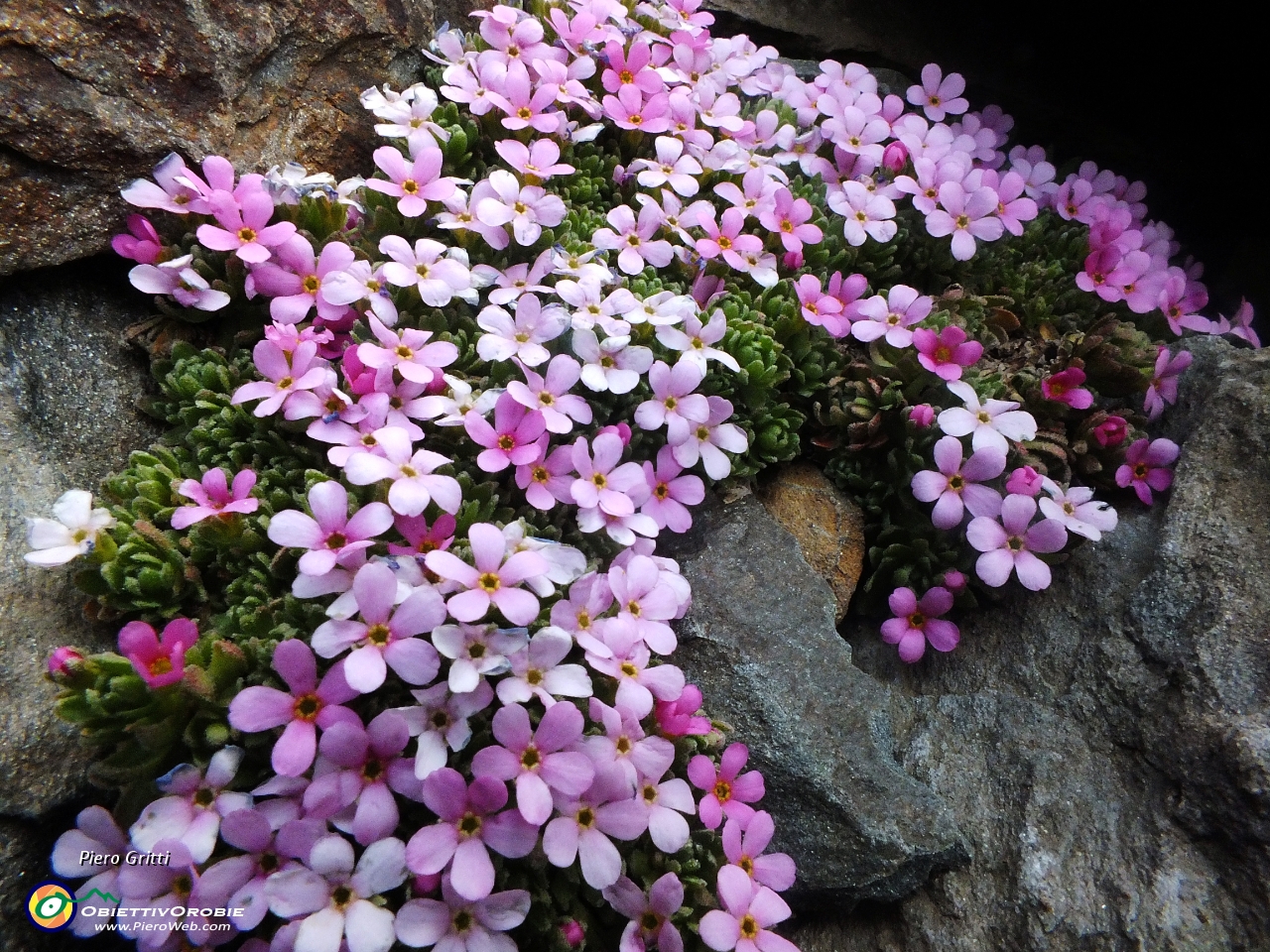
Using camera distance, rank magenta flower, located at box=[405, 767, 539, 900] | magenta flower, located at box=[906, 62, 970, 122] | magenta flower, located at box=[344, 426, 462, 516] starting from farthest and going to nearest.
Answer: magenta flower, located at box=[906, 62, 970, 122] → magenta flower, located at box=[344, 426, 462, 516] → magenta flower, located at box=[405, 767, 539, 900]

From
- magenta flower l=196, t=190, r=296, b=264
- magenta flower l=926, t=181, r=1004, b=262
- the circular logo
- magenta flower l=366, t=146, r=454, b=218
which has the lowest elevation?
the circular logo

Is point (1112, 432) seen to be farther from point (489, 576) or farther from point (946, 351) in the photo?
point (489, 576)

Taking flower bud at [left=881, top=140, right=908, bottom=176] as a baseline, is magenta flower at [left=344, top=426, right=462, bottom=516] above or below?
below

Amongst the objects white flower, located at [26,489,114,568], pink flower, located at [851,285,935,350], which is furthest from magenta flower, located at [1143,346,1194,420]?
white flower, located at [26,489,114,568]

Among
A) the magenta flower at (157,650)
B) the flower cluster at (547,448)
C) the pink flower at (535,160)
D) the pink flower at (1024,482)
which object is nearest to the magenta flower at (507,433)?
the flower cluster at (547,448)

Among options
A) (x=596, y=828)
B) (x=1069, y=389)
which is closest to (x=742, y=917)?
(x=596, y=828)

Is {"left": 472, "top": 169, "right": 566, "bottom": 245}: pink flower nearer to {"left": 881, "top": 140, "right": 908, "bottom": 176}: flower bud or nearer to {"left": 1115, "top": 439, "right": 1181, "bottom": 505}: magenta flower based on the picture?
{"left": 881, "top": 140, "right": 908, "bottom": 176}: flower bud
